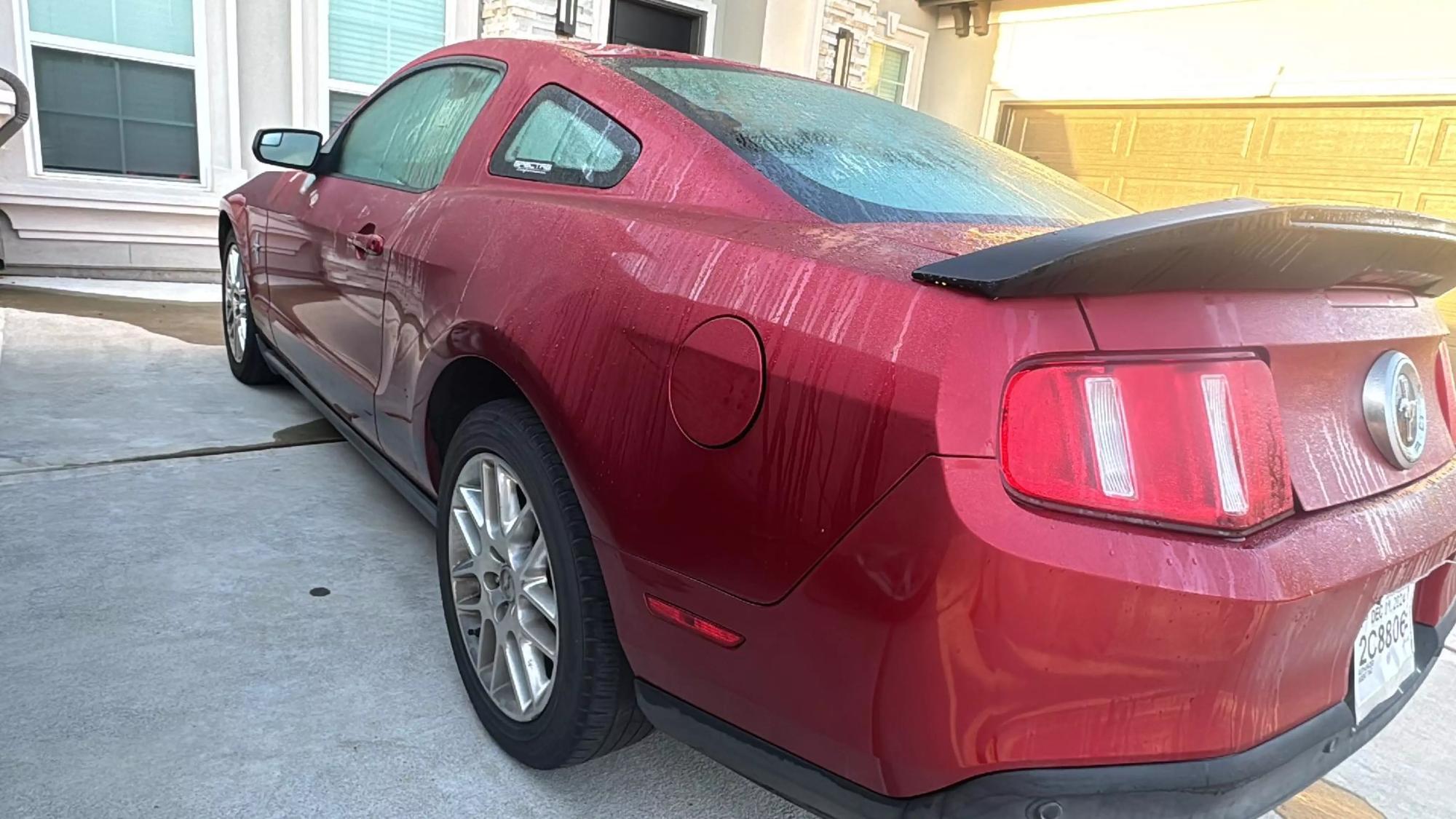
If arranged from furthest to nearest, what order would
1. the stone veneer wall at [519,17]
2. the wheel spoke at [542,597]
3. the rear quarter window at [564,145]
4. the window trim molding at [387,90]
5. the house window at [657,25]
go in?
the house window at [657,25], the stone veneer wall at [519,17], the window trim molding at [387,90], the rear quarter window at [564,145], the wheel spoke at [542,597]

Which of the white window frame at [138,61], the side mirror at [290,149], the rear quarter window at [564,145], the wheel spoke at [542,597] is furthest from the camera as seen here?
the white window frame at [138,61]

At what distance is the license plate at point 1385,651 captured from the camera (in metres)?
1.29

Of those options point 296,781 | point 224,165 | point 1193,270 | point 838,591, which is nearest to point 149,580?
point 296,781

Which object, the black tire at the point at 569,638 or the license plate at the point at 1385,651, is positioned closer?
the license plate at the point at 1385,651

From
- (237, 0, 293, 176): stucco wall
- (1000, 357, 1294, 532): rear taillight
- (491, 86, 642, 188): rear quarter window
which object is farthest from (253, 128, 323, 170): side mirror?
(237, 0, 293, 176): stucco wall

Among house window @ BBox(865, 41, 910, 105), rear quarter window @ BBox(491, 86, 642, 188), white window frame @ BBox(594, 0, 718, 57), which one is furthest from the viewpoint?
house window @ BBox(865, 41, 910, 105)

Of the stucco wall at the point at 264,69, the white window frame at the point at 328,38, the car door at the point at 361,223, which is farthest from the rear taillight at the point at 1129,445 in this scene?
the stucco wall at the point at 264,69

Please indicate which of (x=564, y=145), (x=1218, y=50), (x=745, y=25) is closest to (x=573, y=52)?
(x=564, y=145)

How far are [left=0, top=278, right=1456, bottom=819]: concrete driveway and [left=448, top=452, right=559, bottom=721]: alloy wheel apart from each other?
0.17 metres

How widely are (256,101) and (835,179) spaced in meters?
6.32

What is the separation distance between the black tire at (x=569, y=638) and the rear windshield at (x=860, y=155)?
0.65 m

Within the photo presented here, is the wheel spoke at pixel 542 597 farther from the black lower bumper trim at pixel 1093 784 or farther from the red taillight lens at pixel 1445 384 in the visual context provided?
the red taillight lens at pixel 1445 384

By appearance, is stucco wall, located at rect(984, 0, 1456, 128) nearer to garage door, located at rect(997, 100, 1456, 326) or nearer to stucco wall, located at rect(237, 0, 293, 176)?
garage door, located at rect(997, 100, 1456, 326)

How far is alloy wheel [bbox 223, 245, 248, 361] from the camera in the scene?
3.90m
